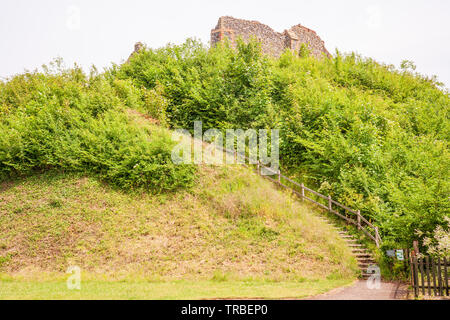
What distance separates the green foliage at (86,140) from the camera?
19422 millimetres

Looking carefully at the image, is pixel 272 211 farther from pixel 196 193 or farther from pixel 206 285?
pixel 206 285

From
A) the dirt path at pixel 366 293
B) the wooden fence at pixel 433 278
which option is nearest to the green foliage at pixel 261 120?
the dirt path at pixel 366 293

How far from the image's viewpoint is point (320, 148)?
70.1 feet

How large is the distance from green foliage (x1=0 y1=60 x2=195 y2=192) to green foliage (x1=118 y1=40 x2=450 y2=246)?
15.7 ft

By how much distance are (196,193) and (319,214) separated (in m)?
5.90

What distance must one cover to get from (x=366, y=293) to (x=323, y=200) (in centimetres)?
825

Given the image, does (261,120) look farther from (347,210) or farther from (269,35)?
(269,35)

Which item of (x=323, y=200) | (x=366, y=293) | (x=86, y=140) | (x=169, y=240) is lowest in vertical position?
(x=366, y=293)

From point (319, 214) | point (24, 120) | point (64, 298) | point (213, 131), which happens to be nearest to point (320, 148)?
point (319, 214)

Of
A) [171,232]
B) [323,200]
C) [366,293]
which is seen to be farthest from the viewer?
[323,200]

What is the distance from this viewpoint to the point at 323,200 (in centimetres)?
1973

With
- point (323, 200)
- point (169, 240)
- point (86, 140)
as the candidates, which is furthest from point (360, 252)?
point (86, 140)

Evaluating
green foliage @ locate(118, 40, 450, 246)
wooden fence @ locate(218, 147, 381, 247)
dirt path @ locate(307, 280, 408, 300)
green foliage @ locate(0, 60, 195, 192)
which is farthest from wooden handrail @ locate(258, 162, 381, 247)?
green foliage @ locate(0, 60, 195, 192)

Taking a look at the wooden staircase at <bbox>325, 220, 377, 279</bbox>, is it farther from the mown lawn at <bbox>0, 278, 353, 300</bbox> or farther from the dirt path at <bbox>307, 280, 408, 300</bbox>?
the dirt path at <bbox>307, 280, 408, 300</bbox>
